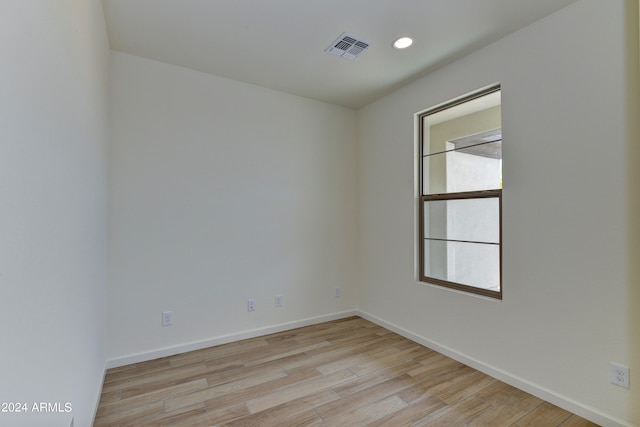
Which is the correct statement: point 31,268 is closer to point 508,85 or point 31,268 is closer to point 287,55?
point 287,55

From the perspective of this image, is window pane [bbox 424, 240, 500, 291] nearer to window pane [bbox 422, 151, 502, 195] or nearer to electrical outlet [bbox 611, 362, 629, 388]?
window pane [bbox 422, 151, 502, 195]

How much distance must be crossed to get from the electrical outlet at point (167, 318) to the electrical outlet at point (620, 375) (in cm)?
328

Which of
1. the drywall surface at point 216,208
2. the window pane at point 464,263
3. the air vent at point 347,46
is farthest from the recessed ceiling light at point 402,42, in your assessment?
the window pane at point 464,263

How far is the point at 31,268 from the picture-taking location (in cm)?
90

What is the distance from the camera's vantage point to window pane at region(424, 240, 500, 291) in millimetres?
2514

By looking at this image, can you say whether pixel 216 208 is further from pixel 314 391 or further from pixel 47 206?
pixel 47 206

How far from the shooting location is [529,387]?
2160 mm

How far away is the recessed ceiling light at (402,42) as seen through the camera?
7.83 feet

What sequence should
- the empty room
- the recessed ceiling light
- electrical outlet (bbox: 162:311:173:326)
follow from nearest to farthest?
1. the empty room
2. the recessed ceiling light
3. electrical outlet (bbox: 162:311:173:326)

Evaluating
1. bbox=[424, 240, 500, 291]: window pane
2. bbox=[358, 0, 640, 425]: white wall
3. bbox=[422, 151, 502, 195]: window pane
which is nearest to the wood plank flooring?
bbox=[358, 0, 640, 425]: white wall

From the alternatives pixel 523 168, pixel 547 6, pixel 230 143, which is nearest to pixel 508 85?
pixel 547 6

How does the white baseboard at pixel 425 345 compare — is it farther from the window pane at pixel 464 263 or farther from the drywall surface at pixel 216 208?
the window pane at pixel 464 263

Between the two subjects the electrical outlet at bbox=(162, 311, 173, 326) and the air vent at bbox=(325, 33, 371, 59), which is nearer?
the air vent at bbox=(325, 33, 371, 59)

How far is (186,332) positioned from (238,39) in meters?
2.64
